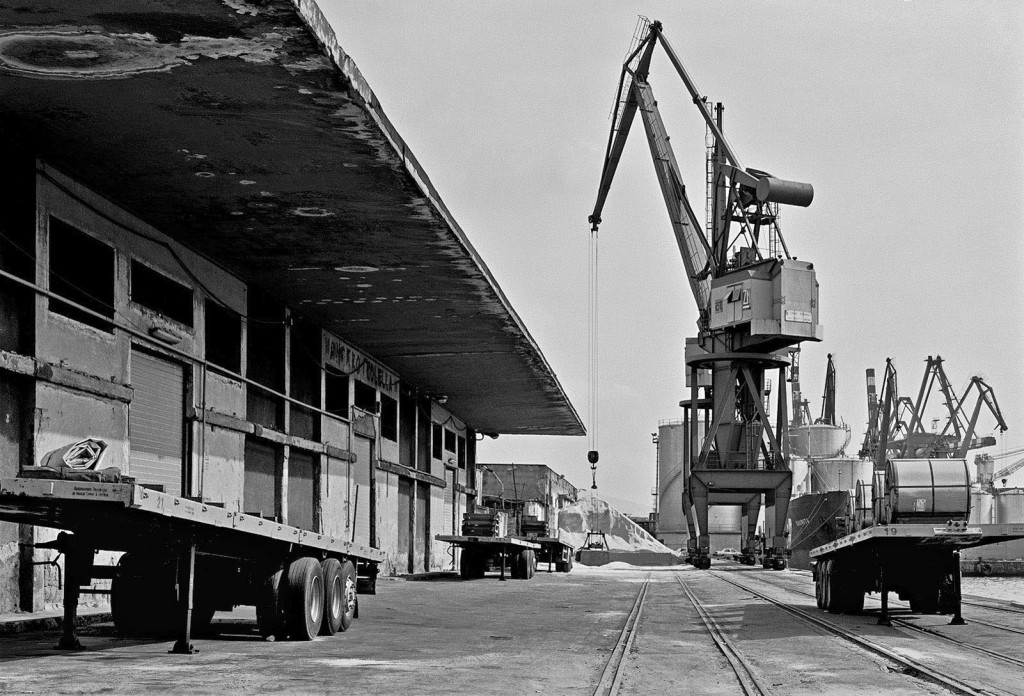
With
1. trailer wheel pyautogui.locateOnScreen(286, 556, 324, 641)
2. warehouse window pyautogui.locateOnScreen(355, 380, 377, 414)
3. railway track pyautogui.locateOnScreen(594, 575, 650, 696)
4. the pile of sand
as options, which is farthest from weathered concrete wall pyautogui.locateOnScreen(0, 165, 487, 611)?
the pile of sand

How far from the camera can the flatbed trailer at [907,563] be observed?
17.6m

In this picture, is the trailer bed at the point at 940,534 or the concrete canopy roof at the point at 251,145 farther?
the trailer bed at the point at 940,534

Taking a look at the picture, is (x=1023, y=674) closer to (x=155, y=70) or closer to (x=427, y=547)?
(x=155, y=70)

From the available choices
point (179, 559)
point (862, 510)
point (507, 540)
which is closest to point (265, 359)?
point (507, 540)

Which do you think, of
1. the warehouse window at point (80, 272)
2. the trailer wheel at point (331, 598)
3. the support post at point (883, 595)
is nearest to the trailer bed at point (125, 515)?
the trailer wheel at point (331, 598)

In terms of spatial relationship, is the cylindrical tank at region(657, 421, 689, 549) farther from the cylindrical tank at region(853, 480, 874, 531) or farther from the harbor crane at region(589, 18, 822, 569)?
the cylindrical tank at region(853, 480, 874, 531)

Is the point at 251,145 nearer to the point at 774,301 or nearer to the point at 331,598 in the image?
the point at 331,598

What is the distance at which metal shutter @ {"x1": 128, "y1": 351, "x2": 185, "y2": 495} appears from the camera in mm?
19484

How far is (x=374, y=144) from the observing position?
16578mm

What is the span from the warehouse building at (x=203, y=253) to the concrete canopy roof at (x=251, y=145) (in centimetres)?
5

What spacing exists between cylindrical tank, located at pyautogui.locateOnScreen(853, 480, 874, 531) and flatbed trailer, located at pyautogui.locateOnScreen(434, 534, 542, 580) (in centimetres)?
1494

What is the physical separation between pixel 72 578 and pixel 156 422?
26.0ft

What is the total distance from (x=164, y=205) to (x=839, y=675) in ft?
43.0

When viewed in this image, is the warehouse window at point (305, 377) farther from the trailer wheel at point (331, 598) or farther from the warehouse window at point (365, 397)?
the trailer wheel at point (331, 598)
